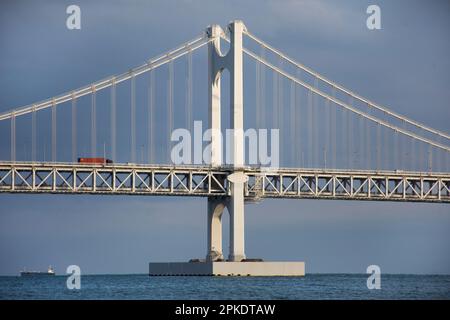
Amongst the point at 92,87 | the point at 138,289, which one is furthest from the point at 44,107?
the point at 138,289

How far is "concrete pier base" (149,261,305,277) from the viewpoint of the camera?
119 metres

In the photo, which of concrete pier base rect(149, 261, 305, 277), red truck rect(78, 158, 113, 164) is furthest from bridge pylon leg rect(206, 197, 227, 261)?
red truck rect(78, 158, 113, 164)

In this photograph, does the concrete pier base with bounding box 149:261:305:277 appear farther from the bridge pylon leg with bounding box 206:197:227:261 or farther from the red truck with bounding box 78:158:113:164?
the red truck with bounding box 78:158:113:164

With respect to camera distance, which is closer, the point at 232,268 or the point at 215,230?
the point at 232,268

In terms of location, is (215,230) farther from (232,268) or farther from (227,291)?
(227,291)

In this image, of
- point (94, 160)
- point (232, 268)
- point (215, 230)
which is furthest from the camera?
point (94, 160)

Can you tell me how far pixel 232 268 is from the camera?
119625 millimetres

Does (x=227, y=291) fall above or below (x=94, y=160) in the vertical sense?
below

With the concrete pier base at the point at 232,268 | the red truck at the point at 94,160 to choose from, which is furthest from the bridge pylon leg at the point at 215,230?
the red truck at the point at 94,160

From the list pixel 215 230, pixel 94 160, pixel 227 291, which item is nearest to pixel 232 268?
pixel 215 230

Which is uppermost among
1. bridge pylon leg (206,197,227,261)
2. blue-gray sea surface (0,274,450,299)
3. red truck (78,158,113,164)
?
red truck (78,158,113,164)

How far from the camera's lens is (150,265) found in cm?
13138

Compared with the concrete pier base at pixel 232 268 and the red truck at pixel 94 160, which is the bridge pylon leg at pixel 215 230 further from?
the red truck at pixel 94 160
